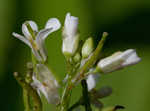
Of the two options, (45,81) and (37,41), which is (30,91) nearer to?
(45,81)

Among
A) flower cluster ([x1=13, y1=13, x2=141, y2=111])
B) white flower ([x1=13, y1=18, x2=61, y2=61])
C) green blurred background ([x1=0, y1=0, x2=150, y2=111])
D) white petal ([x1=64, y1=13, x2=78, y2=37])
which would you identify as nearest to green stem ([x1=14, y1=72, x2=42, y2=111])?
flower cluster ([x1=13, y1=13, x2=141, y2=111])

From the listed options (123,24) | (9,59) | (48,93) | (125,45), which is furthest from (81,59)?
(123,24)

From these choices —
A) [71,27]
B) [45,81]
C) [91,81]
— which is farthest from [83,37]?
[45,81]

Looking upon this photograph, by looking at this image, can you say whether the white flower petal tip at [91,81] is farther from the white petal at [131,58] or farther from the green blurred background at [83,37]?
the green blurred background at [83,37]

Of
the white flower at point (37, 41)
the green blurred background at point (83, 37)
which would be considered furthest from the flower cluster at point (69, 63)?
the green blurred background at point (83, 37)

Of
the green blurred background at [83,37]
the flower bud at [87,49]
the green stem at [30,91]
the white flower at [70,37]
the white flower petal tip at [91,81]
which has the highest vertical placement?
the green blurred background at [83,37]

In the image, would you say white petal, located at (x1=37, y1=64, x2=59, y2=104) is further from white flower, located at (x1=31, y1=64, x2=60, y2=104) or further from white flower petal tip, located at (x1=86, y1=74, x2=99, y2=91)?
white flower petal tip, located at (x1=86, y1=74, x2=99, y2=91)
